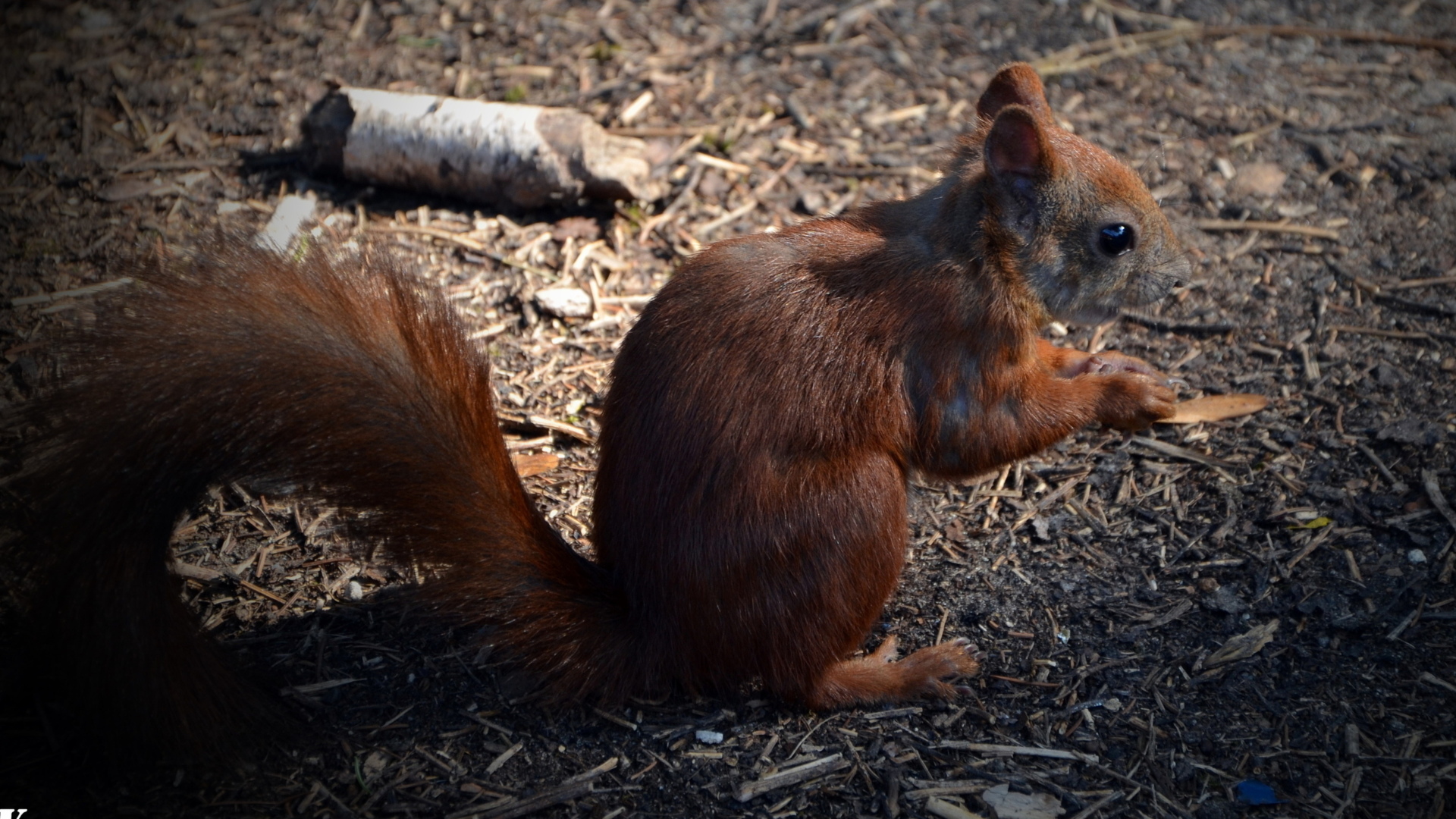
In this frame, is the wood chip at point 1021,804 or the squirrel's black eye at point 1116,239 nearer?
the wood chip at point 1021,804

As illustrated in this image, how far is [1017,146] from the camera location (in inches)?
114

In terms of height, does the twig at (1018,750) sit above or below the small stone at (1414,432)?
below

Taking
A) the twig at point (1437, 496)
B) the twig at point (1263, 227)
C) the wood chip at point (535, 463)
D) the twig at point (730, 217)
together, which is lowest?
the twig at point (1437, 496)

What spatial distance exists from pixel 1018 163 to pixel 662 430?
4.01 ft

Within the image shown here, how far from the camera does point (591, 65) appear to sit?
18.4 feet

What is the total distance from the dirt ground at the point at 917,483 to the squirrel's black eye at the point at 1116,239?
1.00 meters

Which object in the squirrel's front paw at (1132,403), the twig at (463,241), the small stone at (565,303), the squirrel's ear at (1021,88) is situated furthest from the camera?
the twig at (463,241)

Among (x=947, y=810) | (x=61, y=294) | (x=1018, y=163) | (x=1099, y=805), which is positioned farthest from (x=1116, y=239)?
(x=61, y=294)

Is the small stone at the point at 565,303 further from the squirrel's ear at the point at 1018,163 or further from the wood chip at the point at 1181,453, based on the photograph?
the wood chip at the point at 1181,453

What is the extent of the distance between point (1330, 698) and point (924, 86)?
3684mm

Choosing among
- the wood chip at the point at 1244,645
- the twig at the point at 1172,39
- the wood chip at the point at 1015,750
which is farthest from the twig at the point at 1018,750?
the twig at the point at 1172,39

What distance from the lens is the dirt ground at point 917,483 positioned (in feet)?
9.09

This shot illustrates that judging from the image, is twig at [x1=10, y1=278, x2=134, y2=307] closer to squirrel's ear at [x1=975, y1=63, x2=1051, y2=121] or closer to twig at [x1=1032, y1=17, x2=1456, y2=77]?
squirrel's ear at [x1=975, y1=63, x2=1051, y2=121]

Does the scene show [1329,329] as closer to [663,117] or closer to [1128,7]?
[1128,7]
